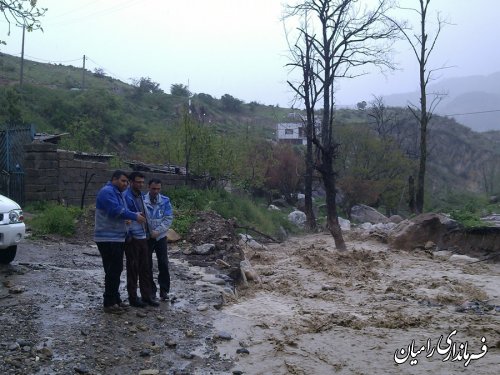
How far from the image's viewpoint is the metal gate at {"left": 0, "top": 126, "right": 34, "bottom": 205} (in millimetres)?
14383

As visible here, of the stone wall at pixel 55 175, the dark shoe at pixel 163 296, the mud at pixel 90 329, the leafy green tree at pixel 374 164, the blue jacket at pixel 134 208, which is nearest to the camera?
the mud at pixel 90 329

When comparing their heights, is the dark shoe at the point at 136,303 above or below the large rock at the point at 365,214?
above

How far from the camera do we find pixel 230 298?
8.61 m

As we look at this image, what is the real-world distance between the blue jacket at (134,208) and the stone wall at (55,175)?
849 cm

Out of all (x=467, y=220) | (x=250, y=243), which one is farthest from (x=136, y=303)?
(x=467, y=220)

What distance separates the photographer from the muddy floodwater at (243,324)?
5586 millimetres

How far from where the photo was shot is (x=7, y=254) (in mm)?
8289

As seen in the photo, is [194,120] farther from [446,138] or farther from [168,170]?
[446,138]

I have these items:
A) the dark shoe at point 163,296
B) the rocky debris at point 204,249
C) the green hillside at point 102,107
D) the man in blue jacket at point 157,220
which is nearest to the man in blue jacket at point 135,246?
the man in blue jacket at point 157,220

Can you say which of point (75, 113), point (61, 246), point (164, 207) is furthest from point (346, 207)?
point (164, 207)

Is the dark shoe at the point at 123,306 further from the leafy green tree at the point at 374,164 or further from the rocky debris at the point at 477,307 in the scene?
the leafy green tree at the point at 374,164

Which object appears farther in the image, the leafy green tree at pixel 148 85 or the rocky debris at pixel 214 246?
the leafy green tree at pixel 148 85

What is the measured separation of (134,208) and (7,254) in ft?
8.76

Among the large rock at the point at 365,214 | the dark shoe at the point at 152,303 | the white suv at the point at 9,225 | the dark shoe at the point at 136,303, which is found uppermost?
the white suv at the point at 9,225
